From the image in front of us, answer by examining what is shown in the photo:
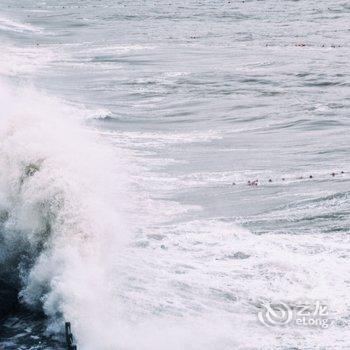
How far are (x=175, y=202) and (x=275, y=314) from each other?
7.47 m

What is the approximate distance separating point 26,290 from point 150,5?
237 feet

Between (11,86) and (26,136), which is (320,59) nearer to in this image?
(11,86)

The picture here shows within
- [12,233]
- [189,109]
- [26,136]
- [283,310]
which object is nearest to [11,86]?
[189,109]

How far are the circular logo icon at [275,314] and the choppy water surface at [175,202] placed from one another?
19 cm

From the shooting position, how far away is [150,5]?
84.0m

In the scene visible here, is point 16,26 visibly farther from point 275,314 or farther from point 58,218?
point 275,314

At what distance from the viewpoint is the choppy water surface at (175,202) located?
1411cm

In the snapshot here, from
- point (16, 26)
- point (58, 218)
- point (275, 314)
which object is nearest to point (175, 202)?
point (58, 218)

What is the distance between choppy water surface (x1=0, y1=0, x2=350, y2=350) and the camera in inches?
555
